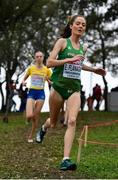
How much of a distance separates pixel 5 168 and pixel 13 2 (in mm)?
25212

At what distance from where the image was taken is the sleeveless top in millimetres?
7250

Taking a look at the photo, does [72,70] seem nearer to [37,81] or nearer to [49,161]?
[49,161]

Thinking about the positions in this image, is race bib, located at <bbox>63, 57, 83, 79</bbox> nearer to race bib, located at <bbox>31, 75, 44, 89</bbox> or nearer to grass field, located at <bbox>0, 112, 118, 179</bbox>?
grass field, located at <bbox>0, 112, 118, 179</bbox>

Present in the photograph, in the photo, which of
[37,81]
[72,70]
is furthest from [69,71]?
[37,81]

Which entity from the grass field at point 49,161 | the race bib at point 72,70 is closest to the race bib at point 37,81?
the grass field at point 49,161

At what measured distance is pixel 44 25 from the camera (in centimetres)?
3806

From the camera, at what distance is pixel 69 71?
23.7 ft

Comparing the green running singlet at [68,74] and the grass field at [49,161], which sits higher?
the green running singlet at [68,74]

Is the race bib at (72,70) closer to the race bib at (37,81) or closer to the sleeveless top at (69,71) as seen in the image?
the sleeveless top at (69,71)

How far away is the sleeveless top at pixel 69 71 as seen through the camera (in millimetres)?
7250

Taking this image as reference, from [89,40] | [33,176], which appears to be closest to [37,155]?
[33,176]

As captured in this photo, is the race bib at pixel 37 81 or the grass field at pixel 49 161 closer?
the grass field at pixel 49 161

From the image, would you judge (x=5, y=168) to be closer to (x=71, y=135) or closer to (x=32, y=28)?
(x=71, y=135)

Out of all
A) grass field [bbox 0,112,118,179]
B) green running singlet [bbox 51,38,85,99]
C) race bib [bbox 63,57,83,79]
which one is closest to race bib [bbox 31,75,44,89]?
grass field [bbox 0,112,118,179]
